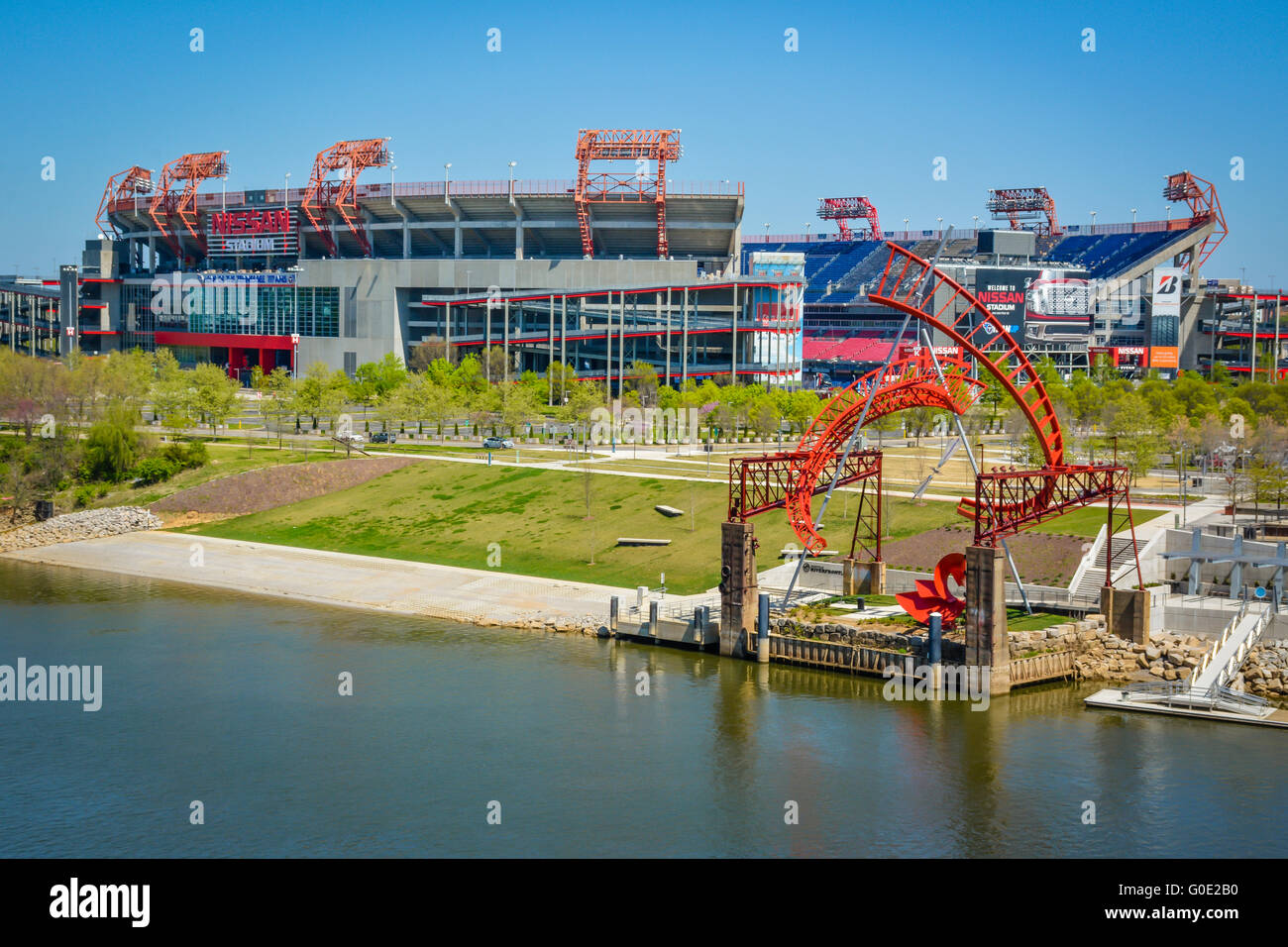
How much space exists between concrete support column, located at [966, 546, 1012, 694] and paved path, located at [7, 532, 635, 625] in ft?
49.4

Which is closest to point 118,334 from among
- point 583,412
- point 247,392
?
point 247,392

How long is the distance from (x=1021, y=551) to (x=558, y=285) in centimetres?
8670

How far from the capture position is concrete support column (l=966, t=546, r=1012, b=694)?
43.5 metres

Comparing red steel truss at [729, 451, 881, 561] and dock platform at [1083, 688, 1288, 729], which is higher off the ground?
red steel truss at [729, 451, 881, 561]

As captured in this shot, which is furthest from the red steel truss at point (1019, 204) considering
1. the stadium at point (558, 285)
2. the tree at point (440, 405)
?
the tree at point (440, 405)

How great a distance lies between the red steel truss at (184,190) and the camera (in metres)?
152

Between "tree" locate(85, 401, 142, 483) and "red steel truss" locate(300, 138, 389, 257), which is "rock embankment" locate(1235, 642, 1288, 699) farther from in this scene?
"red steel truss" locate(300, 138, 389, 257)

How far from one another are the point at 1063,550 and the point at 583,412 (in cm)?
4774

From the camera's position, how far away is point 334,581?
6097 centimetres

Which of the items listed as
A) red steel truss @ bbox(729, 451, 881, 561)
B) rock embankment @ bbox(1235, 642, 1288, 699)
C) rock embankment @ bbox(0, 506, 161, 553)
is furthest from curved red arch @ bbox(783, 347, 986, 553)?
rock embankment @ bbox(0, 506, 161, 553)

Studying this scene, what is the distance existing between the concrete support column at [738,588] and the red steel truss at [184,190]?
118025 millimetres

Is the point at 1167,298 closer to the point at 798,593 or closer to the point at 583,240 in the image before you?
the point at 583,240
